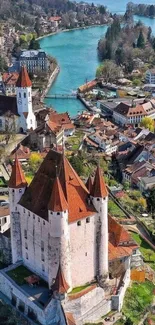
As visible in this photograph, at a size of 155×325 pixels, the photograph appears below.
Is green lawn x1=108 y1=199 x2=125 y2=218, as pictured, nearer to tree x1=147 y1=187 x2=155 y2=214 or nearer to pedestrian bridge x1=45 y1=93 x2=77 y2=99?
tree x1=147 y1=187 x2=155 y2=214

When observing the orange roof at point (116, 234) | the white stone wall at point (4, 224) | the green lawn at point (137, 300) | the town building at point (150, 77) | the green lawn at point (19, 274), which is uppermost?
the town building at point (150, 77)

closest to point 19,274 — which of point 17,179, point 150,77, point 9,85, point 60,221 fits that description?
point 60,221

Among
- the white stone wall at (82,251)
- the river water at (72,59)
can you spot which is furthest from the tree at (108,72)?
the white stone wall at (82,251)

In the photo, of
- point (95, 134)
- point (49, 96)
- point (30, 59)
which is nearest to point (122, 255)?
point (95, 134)

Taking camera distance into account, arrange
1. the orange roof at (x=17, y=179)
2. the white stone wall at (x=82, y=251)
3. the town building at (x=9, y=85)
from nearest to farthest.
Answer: the white stone wall at (x=82, y=251) → the orange roof at (x=17, y=179) → the town building at (x=9, y=85)

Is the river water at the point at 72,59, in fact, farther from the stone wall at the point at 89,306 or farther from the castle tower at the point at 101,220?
the stone wall at the point at 89,306

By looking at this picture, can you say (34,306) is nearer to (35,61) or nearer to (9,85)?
(9,85)

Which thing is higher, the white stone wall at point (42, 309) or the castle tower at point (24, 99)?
the castle tower at point (24, 99)
